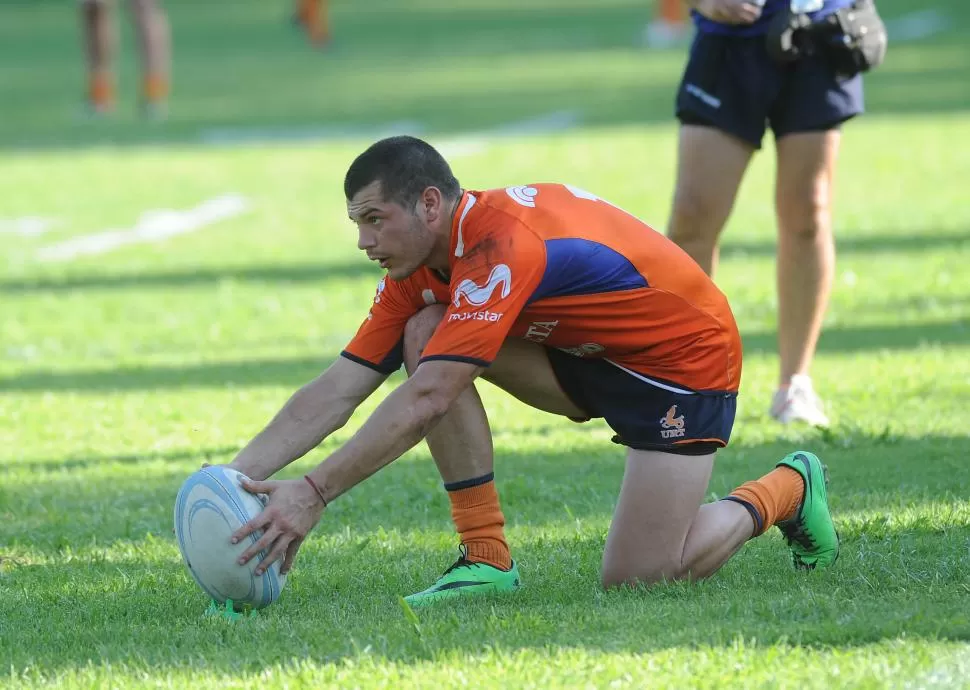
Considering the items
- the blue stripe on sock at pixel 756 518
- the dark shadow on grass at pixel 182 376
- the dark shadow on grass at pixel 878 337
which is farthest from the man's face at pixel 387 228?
the dark shadow on grass at pixel 878 337

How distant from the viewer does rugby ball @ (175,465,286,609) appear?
4348 millimetres

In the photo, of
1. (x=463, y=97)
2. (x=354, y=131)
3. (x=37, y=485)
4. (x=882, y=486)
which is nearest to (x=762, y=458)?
(x=882, y=486)

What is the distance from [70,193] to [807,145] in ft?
31.7

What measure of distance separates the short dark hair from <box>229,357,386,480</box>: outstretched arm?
662 mm

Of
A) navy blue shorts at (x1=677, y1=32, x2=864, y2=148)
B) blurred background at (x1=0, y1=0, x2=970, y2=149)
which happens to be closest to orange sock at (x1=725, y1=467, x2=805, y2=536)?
navy blue shorts at (x1=677, y1=32, x2=864, y2=148)

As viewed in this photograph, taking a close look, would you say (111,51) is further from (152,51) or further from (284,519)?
(284,519)

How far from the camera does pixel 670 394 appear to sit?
15.5 feet

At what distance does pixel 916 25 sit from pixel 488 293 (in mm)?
25520

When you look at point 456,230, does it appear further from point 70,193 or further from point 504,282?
point 70,193

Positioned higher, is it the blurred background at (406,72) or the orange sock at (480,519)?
the orange sock at (480,519)

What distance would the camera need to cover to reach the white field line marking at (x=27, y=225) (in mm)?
13289

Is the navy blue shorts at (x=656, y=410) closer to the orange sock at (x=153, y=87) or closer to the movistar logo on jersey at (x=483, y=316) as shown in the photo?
the movistar logo on jersey at (x=483, y=316)

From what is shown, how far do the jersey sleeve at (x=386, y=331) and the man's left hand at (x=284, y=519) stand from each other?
698 mm

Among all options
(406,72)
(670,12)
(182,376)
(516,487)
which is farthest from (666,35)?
(516,487)
